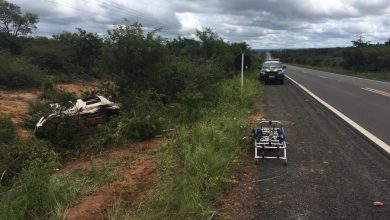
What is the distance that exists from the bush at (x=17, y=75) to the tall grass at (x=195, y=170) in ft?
62.3

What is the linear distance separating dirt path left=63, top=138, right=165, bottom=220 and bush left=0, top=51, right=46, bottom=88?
18.8m

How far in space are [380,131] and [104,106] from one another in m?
8.07

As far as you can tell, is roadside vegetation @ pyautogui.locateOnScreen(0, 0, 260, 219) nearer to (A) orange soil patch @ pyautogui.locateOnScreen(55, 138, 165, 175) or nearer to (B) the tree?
(A) orange soil patch @ pyautogui.locateOnScreen(55, 138, 165, 175)

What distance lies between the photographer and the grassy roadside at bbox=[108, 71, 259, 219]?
5609 millimetres

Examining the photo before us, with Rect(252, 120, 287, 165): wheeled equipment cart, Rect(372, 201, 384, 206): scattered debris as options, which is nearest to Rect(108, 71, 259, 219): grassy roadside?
Rect(252, 120, 287, 165): wheeled equipment cart

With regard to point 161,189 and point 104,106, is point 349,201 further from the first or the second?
point 104,106

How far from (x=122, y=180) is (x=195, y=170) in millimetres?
1473

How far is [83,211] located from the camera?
5.98 m

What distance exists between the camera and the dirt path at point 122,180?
6078 millimetres

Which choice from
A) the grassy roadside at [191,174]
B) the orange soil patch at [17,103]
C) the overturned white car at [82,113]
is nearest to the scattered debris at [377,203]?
the grassy roadside at [191,174]

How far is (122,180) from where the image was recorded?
7684 mm

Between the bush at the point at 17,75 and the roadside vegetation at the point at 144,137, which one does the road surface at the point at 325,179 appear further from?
the bush at the point at 17,75

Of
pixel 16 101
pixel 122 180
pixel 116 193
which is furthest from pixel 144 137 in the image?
pixel 16 101

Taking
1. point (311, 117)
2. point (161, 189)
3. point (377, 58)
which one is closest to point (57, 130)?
point (161, 189)
